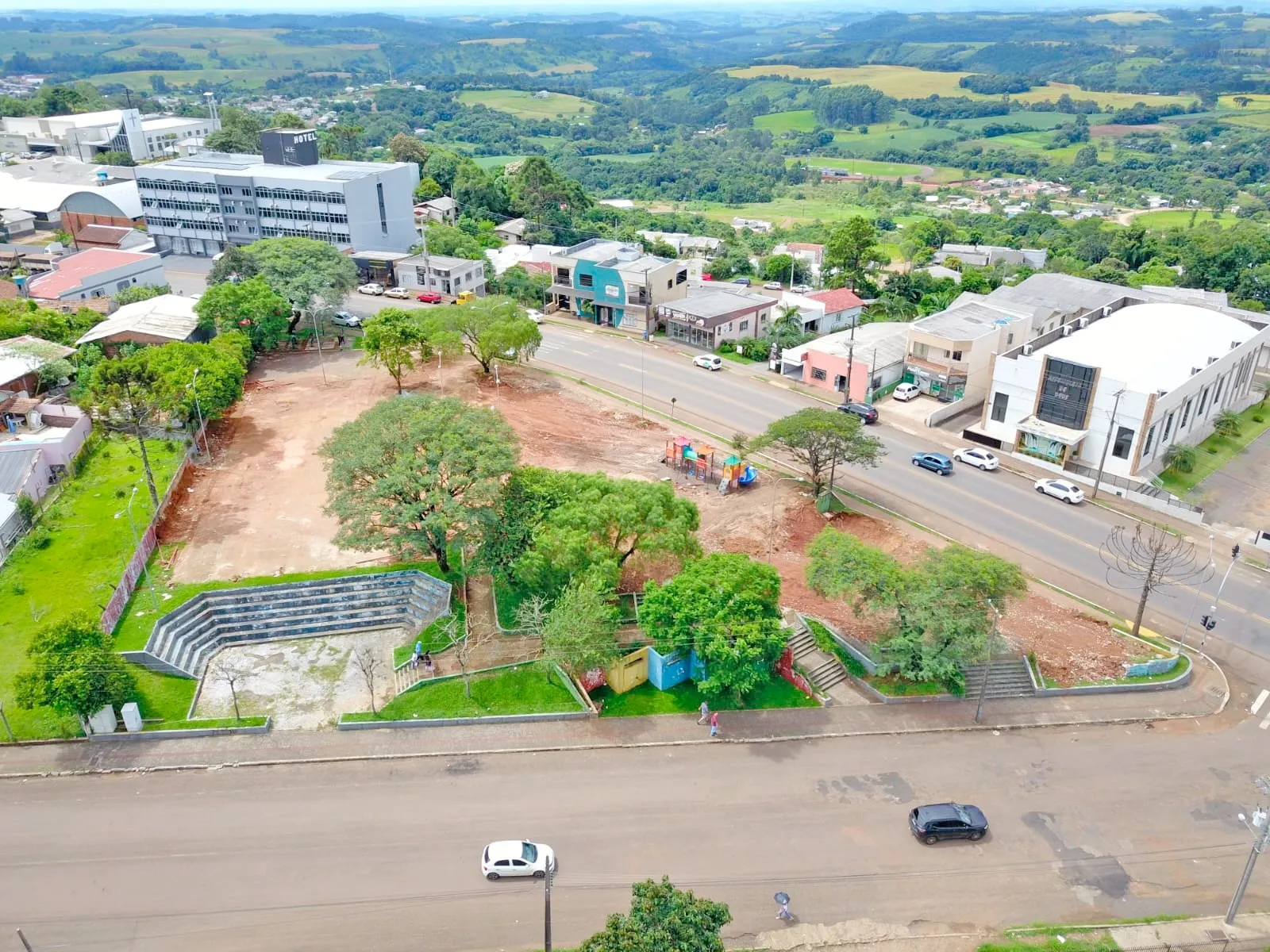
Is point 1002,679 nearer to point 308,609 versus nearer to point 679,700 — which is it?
point 679,700

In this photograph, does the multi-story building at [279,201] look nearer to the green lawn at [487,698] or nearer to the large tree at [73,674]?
the large tree at [73,674]

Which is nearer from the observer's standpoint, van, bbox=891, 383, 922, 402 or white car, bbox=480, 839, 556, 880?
white car, bbox=480, 839, 556, 880

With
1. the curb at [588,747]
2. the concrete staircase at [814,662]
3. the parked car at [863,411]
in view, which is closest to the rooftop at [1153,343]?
the parked car at [863,411]

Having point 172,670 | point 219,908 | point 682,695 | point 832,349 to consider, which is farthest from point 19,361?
point 832,349

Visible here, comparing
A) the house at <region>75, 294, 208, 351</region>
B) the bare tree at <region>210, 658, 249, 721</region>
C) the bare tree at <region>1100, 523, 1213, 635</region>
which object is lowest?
the bare tree at <region>1100, 523, 1213, 635</region>

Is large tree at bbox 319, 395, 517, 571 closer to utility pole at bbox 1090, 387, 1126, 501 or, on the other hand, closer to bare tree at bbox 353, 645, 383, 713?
bare tree at bbox 353, 645, 383, 713

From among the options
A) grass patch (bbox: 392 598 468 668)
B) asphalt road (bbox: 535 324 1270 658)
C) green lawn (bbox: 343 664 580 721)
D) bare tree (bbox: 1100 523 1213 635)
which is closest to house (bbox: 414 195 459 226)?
asphalt road (bbox: 535 324 1270 658)
